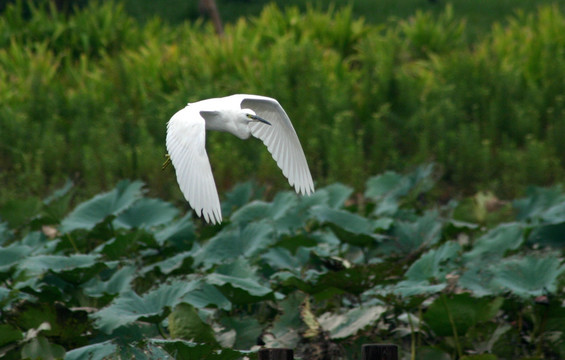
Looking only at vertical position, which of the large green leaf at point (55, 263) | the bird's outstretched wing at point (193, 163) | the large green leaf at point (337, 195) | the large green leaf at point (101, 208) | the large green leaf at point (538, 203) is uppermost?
the bird's outstretched wing at point (193, 163)

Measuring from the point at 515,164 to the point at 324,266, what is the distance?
2.84m

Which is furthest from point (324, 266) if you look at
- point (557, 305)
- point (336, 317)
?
point (557, 305)

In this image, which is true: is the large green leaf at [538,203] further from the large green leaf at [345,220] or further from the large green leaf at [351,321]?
the large green leaf at [351,321]

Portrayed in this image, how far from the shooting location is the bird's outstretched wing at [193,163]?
6.36ft

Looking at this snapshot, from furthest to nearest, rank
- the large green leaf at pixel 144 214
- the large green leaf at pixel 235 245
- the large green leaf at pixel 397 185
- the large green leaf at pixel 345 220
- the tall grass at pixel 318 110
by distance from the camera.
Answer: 1. the tall grass at pixel 318 110
2. the large green leaf at pixel 397 185
3. the large green leaf at pixel 144 214
4. the large green leaf at pixel 345 220
5. the large green leaf at pixel 235 245

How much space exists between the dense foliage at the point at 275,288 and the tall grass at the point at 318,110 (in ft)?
6.27

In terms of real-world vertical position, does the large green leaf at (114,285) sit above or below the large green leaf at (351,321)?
above

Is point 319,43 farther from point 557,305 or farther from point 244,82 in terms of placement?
point 557,305

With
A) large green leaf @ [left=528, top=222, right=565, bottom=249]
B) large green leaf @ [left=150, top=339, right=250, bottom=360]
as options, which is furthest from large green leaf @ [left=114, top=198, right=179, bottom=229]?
large green leaf @ [left=528, top=222, right=565, bottom=249]

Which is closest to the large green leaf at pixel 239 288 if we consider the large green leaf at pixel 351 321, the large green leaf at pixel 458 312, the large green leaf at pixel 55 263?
the large green leaf at pixel 351 321

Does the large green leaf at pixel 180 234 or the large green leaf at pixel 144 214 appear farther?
the large green leaf at pixel 144 214

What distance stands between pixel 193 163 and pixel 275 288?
5.17 feet

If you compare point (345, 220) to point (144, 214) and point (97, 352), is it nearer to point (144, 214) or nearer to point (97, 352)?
point (144, 214)

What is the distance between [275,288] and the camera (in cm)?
349
